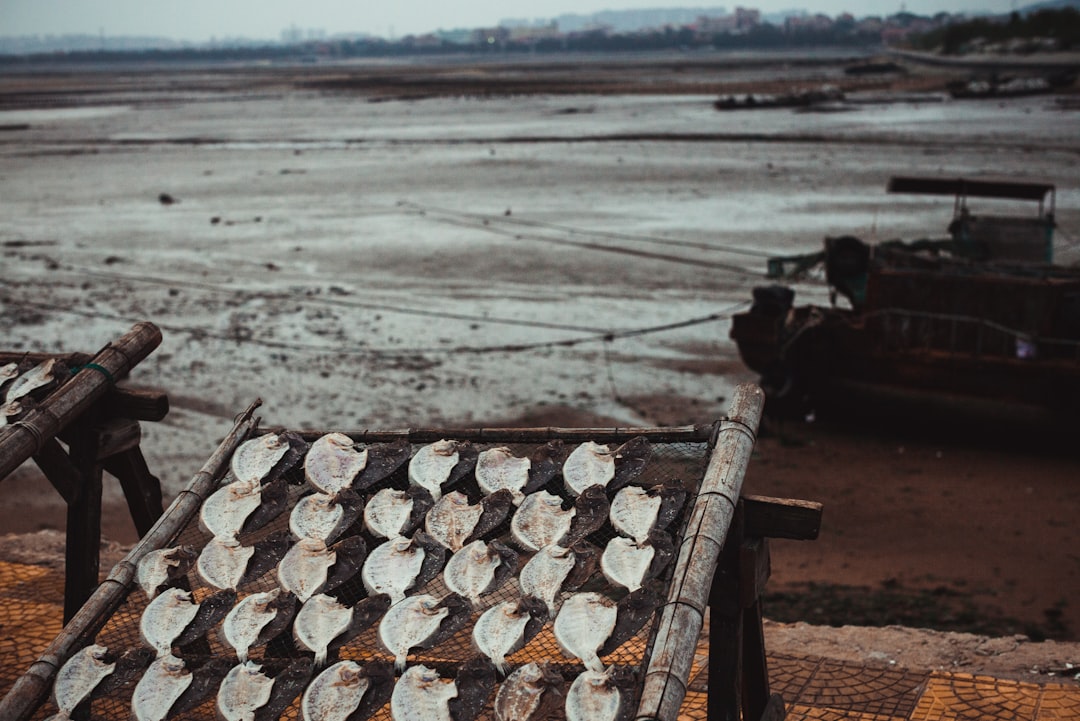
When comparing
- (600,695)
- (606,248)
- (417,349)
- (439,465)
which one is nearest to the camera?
(600,695)

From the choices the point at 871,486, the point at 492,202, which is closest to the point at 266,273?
the point at 492,202

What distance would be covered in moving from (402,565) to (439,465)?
46 centimetres

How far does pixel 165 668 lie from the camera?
3072 mm

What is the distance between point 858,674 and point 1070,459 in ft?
23.3

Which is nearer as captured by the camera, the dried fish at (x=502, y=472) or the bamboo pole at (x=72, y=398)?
the dried fish at (x=502, y=472)

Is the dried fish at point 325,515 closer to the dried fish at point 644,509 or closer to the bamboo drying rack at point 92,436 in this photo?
the dried fish at point 644,509

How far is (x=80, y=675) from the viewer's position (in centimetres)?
310

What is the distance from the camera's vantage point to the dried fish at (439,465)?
363 centimetres

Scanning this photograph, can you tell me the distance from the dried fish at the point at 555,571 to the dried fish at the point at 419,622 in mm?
213

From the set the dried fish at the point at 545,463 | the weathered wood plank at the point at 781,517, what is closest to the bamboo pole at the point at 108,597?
the dried fish at the point at 545,463

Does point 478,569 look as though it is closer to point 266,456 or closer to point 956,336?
point 266,456

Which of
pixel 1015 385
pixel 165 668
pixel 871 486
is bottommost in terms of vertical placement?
pixel 871 486

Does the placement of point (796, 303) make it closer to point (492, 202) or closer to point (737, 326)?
point (737, 326)

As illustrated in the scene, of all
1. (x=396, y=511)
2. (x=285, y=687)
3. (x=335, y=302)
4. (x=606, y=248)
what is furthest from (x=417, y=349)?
(x=285, y=687)
